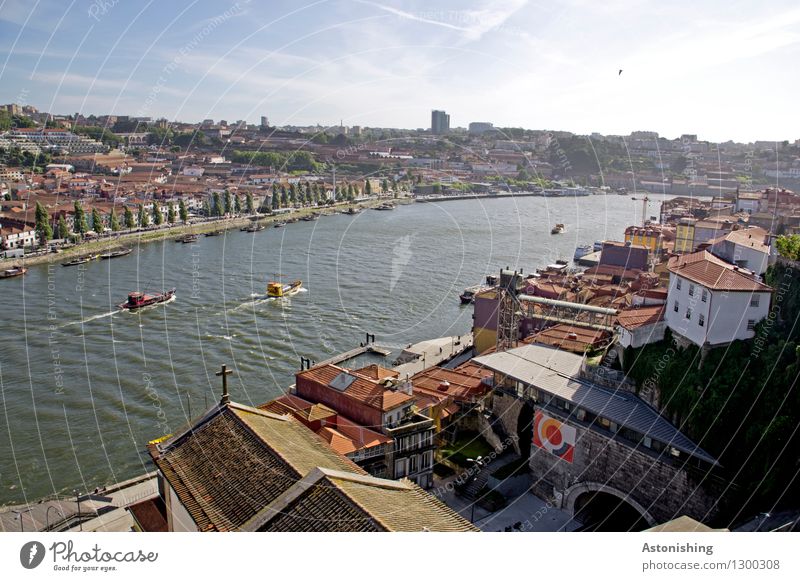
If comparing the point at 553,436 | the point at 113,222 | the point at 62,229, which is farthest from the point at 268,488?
the point at 113,222

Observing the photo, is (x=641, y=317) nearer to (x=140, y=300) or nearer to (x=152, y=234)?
(x=140, y=300)

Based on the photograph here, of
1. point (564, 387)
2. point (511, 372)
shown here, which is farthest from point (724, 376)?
point (511, 372)

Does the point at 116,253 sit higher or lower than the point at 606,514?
higher

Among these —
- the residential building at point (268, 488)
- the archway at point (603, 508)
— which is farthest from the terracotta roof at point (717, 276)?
the residential building at point (268, 488)

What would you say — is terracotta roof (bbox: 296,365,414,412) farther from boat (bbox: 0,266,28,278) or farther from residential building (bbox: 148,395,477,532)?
boat (bbox: 0,266,28,278)

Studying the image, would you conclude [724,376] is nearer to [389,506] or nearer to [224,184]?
[389,506]

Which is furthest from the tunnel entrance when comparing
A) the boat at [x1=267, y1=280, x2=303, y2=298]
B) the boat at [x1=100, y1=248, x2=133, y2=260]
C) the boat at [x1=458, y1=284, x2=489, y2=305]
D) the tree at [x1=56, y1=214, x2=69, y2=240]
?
the tree at [x1=56, y1=214, x2=69, y2=240]
